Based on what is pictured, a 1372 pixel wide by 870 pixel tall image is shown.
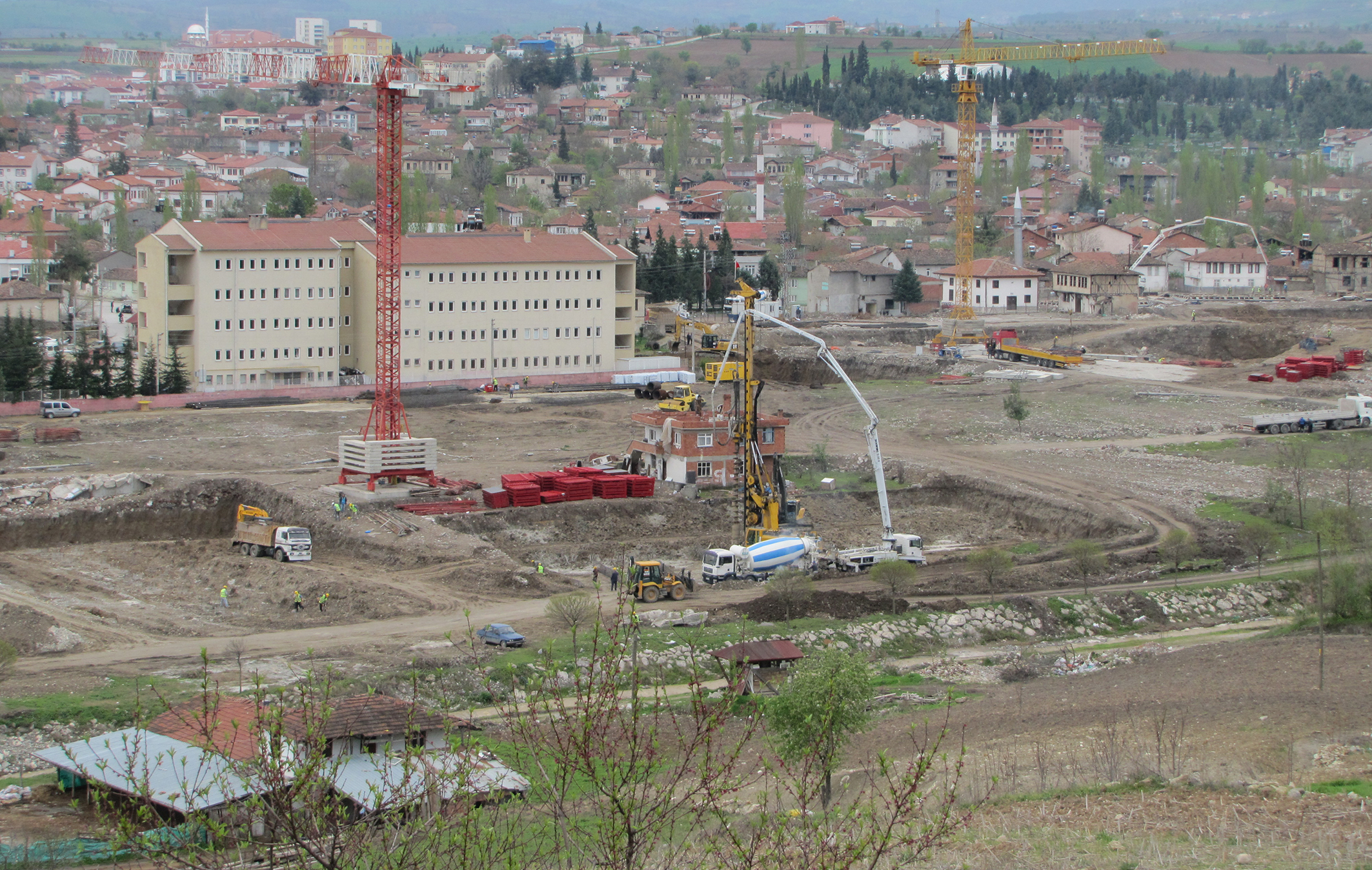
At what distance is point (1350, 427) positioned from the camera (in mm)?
50531

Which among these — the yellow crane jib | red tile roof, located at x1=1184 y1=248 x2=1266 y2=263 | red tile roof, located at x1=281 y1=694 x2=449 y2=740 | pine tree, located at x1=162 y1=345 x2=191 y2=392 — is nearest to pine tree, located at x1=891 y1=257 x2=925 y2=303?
red tile roof, located at x1=1184 y1=248 x2=1266 y2=263

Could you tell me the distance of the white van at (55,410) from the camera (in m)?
51.5

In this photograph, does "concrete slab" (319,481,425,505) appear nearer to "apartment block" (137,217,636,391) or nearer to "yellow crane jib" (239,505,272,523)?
"yellow crane jib" (239,505,272,523)

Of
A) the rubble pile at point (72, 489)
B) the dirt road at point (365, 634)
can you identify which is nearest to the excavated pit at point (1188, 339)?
the dirt road at point (365, 634)

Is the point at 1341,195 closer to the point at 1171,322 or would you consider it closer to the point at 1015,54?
the point at 1015,54

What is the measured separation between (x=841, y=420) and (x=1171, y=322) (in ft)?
96.9

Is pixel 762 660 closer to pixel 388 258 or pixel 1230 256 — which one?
pixel 388 258

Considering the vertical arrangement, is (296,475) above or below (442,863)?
below

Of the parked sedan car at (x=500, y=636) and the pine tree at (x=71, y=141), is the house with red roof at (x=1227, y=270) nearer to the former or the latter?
the parked sedan car at (x=500, y=636)

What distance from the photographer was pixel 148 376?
2156 inches

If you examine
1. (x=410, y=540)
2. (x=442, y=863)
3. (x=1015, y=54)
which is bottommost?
(x=410, y=540)

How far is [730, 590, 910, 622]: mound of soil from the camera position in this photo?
100 feet

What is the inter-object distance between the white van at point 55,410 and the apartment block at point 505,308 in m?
10.9

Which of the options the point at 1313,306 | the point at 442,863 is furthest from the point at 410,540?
the point at 1313,306
